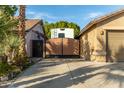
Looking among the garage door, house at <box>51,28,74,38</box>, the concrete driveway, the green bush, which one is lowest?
the concrete driveway

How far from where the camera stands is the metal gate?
1396 inches

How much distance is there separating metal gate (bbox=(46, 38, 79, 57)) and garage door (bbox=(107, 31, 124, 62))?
457 inches

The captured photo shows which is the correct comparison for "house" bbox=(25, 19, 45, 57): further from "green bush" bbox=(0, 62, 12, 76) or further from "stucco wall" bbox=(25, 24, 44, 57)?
"green bush" bbox=(0, 62, 12, 76)

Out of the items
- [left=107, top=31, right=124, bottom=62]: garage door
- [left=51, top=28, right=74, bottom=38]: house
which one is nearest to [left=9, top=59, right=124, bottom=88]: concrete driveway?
[left=107, top=31, right=124, bottom=62]: garage door

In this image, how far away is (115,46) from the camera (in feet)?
79.7

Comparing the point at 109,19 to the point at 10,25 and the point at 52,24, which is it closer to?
the point at 10,25

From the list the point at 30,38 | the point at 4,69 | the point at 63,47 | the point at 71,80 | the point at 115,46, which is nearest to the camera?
the point at 71,80

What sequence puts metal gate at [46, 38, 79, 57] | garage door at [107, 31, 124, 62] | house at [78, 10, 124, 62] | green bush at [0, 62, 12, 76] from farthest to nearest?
metal gate at [46, 38, 79, 57] < garage door at [107, 31, 124, 62] < house at [78, 10, 124, 62] < green bush at [0, 62, 12, 76]

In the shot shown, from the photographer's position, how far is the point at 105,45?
945 inches

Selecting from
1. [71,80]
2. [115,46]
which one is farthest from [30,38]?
[71,80]

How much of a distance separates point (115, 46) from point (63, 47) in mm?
12012

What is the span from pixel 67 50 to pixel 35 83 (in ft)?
73.2

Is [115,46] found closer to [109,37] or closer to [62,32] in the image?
[109,37]

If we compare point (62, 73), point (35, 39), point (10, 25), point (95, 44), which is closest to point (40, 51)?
point (35, 39)
